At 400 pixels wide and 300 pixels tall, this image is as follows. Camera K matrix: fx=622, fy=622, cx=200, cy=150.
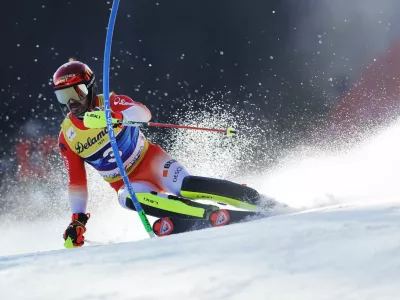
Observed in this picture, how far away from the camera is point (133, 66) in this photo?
870 cm

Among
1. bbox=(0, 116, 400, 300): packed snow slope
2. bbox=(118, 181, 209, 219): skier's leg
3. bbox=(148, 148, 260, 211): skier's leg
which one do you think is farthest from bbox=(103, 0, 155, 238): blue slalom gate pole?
bbox=(0, 116, 400, 300): packed snow slope

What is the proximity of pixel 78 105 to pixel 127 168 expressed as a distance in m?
0.56

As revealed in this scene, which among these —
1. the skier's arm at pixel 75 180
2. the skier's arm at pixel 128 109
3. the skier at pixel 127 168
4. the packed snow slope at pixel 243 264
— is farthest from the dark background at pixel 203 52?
the packed snow slope at pixel 243 264

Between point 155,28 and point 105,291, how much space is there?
736 cm

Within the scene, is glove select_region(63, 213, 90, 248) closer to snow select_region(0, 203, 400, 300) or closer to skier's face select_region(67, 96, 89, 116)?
skier's face select_region(67, 96, 89, 116)

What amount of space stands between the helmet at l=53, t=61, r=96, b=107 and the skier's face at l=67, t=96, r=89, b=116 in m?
0.02

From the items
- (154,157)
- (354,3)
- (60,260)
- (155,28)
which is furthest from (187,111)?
(60,260)

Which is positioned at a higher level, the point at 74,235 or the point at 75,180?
the point at 75,180

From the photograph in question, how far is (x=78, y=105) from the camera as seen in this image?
408cm

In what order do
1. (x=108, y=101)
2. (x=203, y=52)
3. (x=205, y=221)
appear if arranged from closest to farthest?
(x=108, y=101) < (x=205, y=221) < (x=203, y=52)

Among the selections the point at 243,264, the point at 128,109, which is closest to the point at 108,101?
the point at 128,109

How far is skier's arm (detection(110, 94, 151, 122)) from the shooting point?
13.0ft

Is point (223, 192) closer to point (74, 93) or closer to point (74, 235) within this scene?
point (74, 235)

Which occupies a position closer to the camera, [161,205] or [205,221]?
[205,221]
